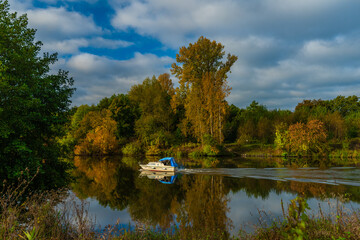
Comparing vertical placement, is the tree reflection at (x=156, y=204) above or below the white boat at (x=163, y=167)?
below

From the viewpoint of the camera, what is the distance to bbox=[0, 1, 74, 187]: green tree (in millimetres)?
9945

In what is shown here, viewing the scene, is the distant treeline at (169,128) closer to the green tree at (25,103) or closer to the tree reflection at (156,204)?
the tree reflection at (156,204)

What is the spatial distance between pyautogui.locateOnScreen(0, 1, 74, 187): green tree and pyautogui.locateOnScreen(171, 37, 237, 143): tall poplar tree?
2676 cm

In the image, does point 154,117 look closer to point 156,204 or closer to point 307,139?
point 307,139

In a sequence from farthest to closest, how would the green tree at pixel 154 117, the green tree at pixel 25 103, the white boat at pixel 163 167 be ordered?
the green tree at pixel 154 117, the white boat at pixel 163 167, the green tree at pixel 25 103

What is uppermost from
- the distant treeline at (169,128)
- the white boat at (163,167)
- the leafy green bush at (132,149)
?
the distant treeline at (169,128)

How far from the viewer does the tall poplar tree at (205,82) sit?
38.4 meters

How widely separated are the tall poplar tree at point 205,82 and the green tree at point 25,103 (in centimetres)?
2676

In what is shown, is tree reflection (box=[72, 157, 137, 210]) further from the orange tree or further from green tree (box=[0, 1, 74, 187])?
the orange tree

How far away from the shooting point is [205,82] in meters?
38.3

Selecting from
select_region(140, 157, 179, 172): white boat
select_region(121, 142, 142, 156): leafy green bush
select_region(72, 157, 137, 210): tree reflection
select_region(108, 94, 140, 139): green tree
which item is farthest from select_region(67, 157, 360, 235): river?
select_region(108, 94, 140, 139): green tree

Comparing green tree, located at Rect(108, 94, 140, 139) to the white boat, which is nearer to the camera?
the white boat

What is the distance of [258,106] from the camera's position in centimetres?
5734

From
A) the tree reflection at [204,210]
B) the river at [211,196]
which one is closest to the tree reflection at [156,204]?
the river at [211,196]
